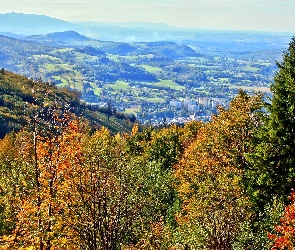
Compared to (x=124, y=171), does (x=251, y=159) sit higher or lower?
lower

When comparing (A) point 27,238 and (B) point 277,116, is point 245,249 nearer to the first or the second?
(A) point 27,238

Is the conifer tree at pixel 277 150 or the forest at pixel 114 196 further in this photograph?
the conifer tree at pixel 277 150

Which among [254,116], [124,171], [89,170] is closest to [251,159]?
[254,116]

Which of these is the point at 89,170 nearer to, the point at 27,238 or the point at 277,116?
the point at 27,238

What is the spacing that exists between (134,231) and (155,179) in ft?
64.6

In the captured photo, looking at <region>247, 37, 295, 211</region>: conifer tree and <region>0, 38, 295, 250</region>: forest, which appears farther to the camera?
<region>247, 37, 295, 211</region>: conifer tree

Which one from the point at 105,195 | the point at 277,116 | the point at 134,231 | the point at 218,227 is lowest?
the point at 134,231

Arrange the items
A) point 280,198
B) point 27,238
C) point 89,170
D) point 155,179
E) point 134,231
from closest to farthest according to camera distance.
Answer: point 27,238
point 89,170
point 134,231
point 280,198
point 155,179

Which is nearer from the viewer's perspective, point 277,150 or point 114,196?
point 114,196

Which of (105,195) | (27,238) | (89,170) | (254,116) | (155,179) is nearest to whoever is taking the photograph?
(27,238)

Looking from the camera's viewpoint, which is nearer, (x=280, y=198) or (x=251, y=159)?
(x=280, y=198)

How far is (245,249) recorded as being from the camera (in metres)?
19.5

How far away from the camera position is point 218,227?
62.0 ft

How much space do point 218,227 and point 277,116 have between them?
14.7m
